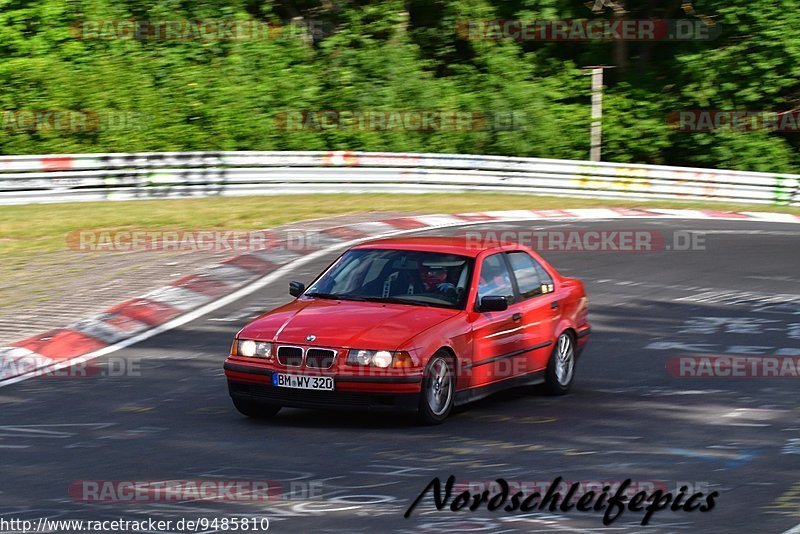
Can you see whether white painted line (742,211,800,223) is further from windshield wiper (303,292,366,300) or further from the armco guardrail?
windshield wiper (303,292,366,300)

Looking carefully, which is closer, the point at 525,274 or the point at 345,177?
Answer: the point at 525,274

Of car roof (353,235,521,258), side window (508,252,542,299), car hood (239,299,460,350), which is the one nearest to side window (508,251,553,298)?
side window (508,252,542,299)

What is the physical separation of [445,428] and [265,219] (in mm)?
12926

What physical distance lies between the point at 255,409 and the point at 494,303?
79.9 inches

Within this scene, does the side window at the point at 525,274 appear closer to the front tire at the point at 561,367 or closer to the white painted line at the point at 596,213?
the front tire at the point at 561,367

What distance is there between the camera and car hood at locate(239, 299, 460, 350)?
29.1ft

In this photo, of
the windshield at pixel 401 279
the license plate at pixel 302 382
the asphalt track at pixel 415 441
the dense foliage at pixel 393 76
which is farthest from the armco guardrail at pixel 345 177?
the license plate at pixel 302 382

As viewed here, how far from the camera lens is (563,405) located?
10.2 metres

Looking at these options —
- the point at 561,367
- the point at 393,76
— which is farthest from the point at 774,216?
the point at 561,367

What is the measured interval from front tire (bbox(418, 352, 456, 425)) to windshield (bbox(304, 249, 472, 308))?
0.65 meters

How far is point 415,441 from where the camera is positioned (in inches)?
338

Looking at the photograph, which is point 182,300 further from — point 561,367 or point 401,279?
point 561,367

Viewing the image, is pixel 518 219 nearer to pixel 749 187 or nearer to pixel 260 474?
pixel 749 187

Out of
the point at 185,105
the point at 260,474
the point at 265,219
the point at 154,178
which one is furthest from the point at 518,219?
the point at 260,474
